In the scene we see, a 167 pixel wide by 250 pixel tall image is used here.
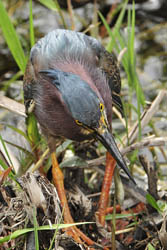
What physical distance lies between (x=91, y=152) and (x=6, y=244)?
5.02ft

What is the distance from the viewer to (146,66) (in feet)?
19.6

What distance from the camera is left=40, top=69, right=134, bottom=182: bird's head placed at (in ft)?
9.62

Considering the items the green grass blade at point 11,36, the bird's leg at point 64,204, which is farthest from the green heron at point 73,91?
the green grass blade at point 11,36

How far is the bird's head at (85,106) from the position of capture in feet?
9.62

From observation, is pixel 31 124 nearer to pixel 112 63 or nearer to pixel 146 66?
pixel 112 63

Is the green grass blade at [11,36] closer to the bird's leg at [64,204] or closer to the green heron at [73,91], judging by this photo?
the green heron at [73,91]

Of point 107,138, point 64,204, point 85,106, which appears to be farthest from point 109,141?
point 64,204

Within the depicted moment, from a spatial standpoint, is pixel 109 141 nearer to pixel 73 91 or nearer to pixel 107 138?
pixel 107 138

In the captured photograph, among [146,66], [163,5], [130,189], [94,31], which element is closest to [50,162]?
[130,189]

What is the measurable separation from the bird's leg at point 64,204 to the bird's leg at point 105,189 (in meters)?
0.23

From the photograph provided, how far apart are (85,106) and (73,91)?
0.16 m

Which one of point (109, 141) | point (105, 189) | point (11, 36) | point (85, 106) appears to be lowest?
point (105, 189)

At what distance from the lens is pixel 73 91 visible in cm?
300

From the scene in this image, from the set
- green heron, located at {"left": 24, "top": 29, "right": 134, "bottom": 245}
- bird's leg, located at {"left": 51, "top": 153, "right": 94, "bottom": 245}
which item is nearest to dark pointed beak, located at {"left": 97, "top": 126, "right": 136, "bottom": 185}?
green heron, located at {"left": 24, "top": 29, "right": 134, "bottom": 245}
